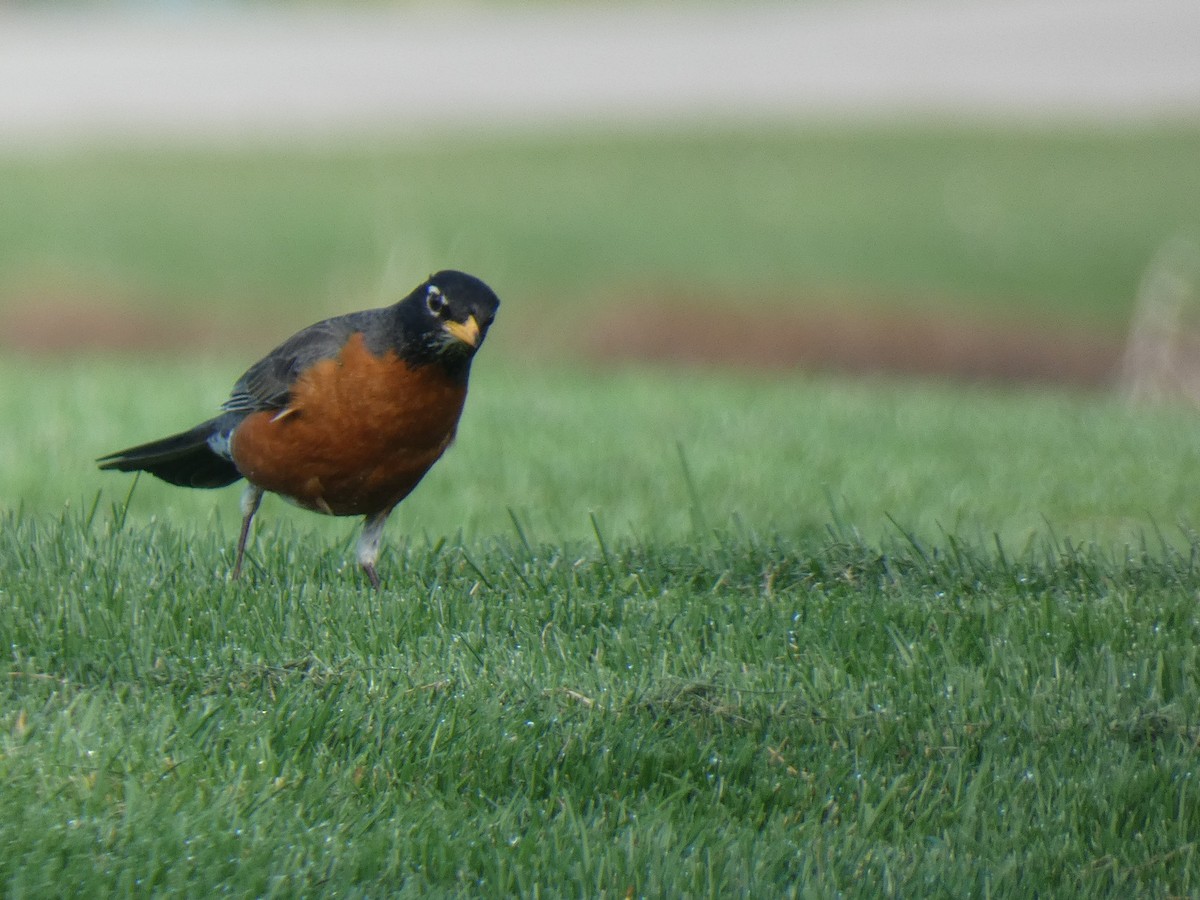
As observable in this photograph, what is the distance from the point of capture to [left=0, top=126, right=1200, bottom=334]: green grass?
14.8 meters

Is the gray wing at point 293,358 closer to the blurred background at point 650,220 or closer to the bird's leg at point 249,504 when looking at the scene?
the bird's leg at point 249,504

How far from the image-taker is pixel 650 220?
16984mm

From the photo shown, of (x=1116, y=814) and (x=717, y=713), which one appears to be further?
(x=717, y=713)

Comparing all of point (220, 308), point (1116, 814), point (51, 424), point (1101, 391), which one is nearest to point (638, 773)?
point (1116, 814)

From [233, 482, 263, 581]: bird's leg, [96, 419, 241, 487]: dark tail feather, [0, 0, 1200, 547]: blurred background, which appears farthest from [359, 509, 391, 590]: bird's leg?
[0, 0, 1200, 547]: blurred background

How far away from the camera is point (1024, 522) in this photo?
673cm

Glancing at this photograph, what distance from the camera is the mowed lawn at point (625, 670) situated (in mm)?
3254

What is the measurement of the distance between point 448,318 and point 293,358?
67cm

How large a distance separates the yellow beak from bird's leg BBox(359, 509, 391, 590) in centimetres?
74

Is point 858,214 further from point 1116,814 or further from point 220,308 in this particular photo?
point 1116,814

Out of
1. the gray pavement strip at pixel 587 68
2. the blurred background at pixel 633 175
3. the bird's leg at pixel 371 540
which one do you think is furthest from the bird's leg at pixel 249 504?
the gray pavement strip at pixel 587 68

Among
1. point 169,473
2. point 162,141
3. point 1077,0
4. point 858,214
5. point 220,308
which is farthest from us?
point 1077,0

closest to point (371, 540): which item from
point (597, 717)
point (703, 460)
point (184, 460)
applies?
point (184, 460)

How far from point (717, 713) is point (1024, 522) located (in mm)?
3234
